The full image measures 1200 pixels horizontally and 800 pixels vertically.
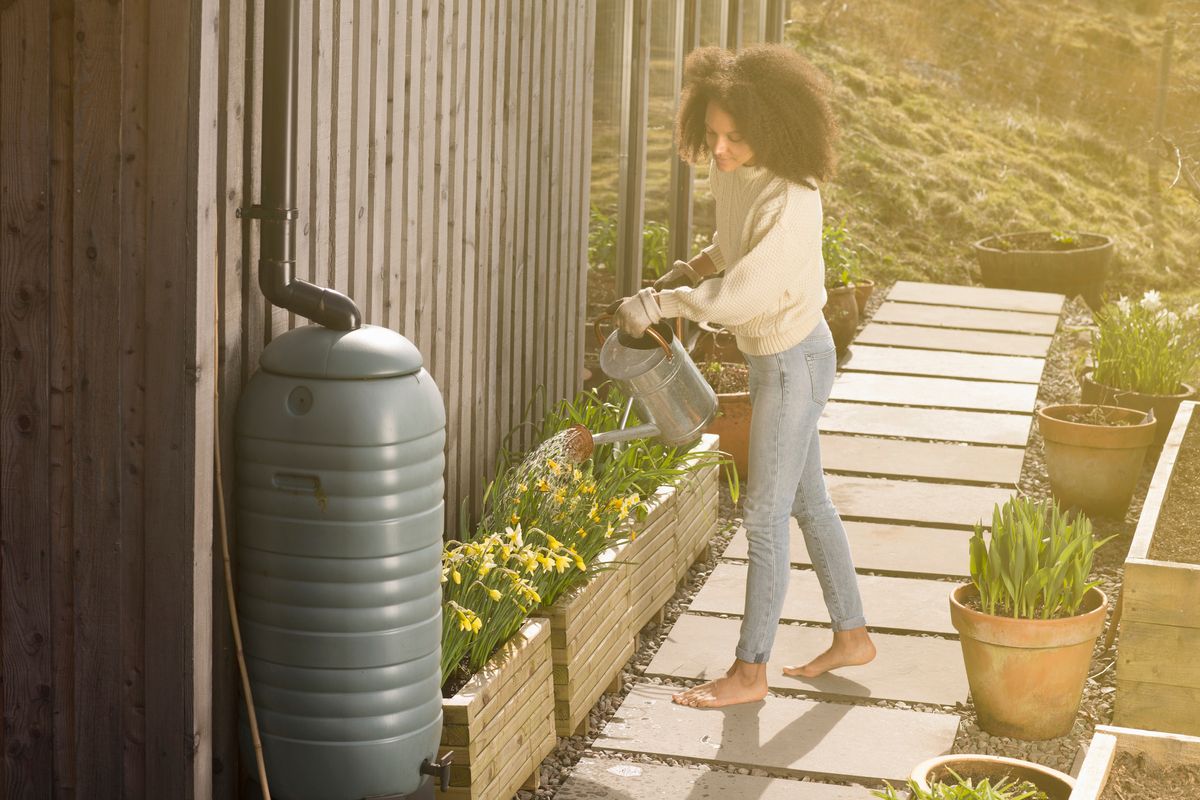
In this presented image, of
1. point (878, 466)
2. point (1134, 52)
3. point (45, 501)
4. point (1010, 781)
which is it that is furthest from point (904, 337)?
point (1134, 52)

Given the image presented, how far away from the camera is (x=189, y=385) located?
116 inches

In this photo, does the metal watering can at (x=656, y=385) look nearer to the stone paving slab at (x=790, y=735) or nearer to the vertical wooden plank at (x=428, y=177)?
the vertical wooden plank at (x=428, y=177)

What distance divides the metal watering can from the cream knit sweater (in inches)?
10.0

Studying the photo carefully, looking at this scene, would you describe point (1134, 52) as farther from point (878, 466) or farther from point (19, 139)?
point (19, 139)

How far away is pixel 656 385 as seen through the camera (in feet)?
14.8

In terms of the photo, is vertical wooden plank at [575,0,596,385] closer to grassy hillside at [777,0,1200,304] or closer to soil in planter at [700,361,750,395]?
soil in planter at [700,361,750,395]

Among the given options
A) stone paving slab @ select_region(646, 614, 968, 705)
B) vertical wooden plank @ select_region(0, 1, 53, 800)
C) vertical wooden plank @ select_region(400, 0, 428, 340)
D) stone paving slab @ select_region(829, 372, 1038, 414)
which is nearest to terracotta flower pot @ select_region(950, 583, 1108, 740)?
stone paving slab @ select_region(646, 614, 968, 705)

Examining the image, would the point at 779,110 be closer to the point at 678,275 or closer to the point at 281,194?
the point at 678,275

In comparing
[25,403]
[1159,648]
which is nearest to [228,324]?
[25,403]

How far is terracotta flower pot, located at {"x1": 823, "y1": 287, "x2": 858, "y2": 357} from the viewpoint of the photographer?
869 cm

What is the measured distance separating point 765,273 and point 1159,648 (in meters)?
1.56

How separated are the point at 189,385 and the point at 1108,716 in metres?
2.96

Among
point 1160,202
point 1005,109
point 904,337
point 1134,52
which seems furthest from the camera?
point 1134,52

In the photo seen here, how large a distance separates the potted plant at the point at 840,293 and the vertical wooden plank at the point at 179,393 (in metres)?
5.72
